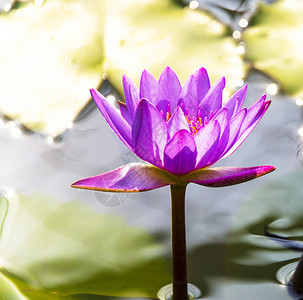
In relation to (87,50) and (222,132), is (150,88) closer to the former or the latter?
(222,132)

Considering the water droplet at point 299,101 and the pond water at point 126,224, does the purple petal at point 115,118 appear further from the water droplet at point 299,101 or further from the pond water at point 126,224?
the water droplet at point 299,101

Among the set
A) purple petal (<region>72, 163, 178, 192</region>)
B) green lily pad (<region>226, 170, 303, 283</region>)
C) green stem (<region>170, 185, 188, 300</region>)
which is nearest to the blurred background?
green lily pad (<region>226, 170, 303, 283</region>)

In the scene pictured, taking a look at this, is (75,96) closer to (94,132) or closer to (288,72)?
(94,132)

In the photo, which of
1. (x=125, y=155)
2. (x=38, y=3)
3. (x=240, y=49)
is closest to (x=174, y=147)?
(x=125, y=155)

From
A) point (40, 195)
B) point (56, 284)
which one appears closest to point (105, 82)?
point (40, 195)

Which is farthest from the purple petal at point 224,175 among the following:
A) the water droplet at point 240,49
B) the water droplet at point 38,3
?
the water droplet at point 38,3
